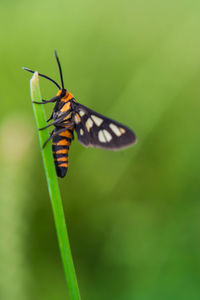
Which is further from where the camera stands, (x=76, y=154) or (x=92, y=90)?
(x=92, y=90)

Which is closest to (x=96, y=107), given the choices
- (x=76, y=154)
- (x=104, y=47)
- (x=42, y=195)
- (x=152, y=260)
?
(x=76, y=154)

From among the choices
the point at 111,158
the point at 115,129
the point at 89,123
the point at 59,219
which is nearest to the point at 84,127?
the point at 89,123

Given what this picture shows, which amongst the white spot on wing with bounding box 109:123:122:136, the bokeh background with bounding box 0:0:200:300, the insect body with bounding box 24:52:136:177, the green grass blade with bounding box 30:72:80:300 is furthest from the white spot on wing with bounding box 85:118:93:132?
the green grass blade with bounding box 30:72:80:300

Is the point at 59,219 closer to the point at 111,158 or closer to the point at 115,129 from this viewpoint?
the point at 115,129

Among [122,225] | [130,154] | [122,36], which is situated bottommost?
[122,225]

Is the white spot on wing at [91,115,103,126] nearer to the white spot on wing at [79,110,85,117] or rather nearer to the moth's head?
the white spot on wing at [79,110,85,117]

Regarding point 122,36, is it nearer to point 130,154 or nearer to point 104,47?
point 104,47

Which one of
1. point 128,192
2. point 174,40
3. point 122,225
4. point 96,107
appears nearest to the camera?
point 122,225
